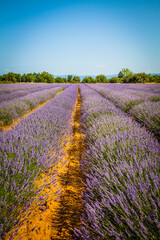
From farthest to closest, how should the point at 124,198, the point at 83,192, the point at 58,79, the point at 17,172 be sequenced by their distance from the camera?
the point at 58,79
the point at 83,192
the point at 17,172
the point at 124,198

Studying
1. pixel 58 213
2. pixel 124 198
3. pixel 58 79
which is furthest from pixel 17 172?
pixel 58 79

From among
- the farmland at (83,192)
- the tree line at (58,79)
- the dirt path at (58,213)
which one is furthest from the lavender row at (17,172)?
the tree line at (58,79)

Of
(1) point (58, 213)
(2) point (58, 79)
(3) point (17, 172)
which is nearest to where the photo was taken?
(3) point (17, 172)

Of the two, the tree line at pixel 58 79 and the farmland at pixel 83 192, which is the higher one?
the tree line at pixel 58 79

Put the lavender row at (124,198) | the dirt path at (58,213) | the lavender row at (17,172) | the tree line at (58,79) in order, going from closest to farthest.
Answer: the lavender row at (124,198)
the lavender row at (17,172)
the dirt path at (58,213)
the tree line at (58,79)

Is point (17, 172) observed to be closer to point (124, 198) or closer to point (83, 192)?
point (83, 192)

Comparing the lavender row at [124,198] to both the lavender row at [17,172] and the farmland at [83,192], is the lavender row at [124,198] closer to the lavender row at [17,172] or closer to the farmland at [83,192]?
the farmland at [83,192]

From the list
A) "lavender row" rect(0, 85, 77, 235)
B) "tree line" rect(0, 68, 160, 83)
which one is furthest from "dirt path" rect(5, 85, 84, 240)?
"tree line" rect(0, 68, 160, 83)

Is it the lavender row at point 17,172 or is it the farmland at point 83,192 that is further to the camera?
the lavender row at point 17,172

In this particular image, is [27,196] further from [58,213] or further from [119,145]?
[119,145]

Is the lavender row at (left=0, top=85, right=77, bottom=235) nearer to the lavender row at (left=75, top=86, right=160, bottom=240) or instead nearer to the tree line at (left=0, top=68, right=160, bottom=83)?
the lavender row at (left=75, top=86, right=160, bottom=240)

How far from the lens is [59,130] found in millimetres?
2312

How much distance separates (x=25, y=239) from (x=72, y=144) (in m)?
1.81

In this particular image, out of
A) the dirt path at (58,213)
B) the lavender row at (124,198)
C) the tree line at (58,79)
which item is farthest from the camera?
the tree line at (58,79)
